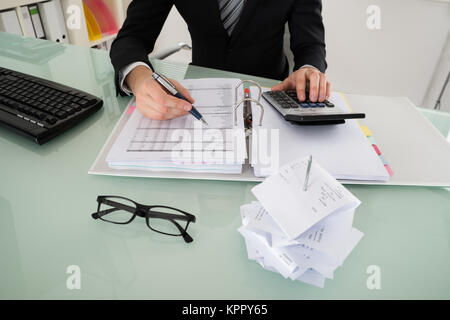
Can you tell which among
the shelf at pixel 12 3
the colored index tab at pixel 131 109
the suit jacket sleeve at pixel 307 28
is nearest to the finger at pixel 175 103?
the colored index tab at pixel 131 109

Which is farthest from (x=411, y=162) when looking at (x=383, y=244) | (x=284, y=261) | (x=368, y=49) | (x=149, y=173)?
(x=368, y=49)

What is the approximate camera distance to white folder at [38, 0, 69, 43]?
1.94 m

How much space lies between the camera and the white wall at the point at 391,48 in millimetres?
1944

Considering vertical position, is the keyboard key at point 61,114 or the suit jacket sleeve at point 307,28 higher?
the suit jacket sleeve at point 307,28

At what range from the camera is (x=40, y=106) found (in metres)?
0.72

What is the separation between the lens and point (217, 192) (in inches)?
22.8

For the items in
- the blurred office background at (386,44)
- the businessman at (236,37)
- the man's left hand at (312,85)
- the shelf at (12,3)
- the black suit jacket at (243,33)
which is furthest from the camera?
the blurred office background at (386,44)

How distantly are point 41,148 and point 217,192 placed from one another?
398 mm

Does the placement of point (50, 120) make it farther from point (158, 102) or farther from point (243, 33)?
point (243, 33)

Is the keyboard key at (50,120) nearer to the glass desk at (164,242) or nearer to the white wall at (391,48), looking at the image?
the glass desk at (164,242)

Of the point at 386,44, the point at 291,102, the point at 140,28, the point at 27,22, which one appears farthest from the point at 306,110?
the point at 27,22

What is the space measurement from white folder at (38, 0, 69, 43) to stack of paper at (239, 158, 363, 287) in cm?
212

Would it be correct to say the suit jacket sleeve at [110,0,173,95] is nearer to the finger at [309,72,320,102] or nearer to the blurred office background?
the finger at [309,72,320,102]

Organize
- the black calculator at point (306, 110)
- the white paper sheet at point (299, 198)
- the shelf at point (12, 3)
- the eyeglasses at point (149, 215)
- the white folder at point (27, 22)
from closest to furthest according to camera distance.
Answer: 1. the white paper sheet at point (299, 198)
2. the eyeglasses at point (149, 215)
3. the black calculator at point (306, 110)
4. the shelf at point (12, 3)
5. the white folder at point (27, 22)
